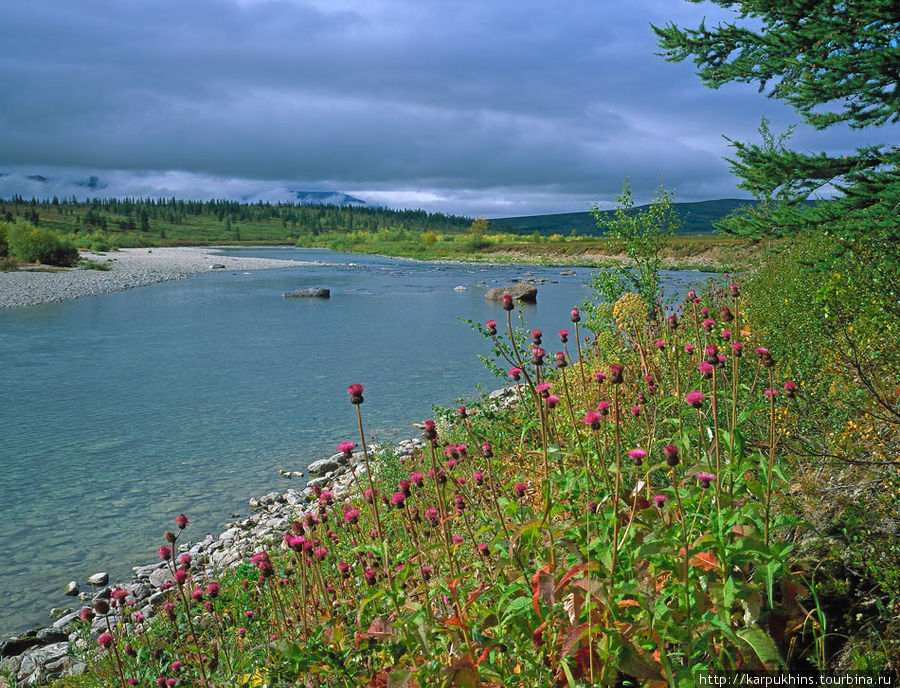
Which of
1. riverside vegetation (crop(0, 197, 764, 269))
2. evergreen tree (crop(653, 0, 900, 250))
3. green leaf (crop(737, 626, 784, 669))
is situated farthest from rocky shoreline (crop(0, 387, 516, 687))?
riverside vegetation (crop(0, 197, 764, 269))

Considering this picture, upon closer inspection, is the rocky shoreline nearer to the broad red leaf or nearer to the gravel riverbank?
the broad red leaf

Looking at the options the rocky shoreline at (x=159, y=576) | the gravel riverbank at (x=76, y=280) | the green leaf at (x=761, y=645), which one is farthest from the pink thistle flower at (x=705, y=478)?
the gravel riverbank at (x=76, y=280)

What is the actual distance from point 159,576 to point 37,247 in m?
44.3

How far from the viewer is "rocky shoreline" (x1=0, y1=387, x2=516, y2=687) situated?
4.54m

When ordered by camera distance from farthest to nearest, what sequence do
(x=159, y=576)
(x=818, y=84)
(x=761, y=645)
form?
1. (x=818, y=84)
2. (x=159, y=576)
3. (x=761, y=645)

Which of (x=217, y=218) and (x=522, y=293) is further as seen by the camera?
(x=217, y=218)

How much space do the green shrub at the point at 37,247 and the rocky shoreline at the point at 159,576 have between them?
4207cm

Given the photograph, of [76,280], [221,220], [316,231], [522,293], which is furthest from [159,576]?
[221,220]

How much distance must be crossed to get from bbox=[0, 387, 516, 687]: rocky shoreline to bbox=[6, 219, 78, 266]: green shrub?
Result: 42070mm

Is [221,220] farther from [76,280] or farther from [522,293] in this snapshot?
[522,293]

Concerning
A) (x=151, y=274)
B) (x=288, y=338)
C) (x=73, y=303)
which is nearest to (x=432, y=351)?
(x=288, y=338)

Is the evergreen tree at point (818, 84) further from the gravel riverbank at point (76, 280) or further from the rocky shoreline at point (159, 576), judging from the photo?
the gravel riverbank at point (76, 280)

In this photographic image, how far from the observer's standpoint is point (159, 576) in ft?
19.2

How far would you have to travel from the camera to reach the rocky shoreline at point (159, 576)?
4.54 metres
